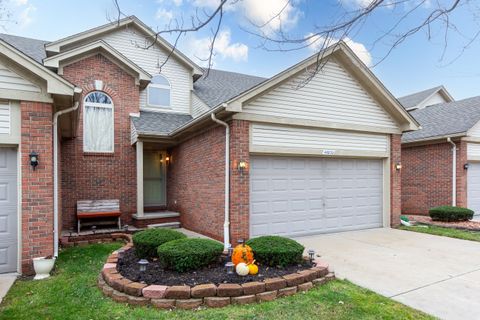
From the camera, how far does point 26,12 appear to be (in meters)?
6.50

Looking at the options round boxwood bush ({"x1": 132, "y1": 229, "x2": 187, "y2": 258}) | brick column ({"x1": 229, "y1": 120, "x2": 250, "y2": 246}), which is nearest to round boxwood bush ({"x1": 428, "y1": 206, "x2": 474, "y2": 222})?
brick column ({"x1": 229, "y1": 120, "x2": 250, "y2": 246})

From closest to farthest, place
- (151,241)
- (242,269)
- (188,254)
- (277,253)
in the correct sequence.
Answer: (242,269)
(188,254)
(277,253)
(151,241)

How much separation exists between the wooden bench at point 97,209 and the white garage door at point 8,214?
3684mm

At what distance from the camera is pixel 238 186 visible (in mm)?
7500

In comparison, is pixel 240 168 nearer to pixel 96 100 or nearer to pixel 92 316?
pixel 92 316

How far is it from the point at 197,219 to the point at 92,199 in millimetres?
3885

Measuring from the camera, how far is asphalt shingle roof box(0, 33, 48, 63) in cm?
1251

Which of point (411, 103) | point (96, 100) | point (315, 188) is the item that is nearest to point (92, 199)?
point (96, 100)

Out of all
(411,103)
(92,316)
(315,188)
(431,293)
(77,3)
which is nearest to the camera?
(92,316)

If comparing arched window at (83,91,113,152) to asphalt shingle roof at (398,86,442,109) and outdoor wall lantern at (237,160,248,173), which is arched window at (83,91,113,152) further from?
asphalt shingle roof at (398,86,442,109)

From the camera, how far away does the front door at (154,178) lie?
39.9 ft

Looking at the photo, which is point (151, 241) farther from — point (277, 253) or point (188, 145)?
point (188, 145)

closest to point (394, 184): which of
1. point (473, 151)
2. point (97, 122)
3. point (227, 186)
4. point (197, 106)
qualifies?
point (473, 151)

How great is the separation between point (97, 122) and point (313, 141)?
7426 millimetres
